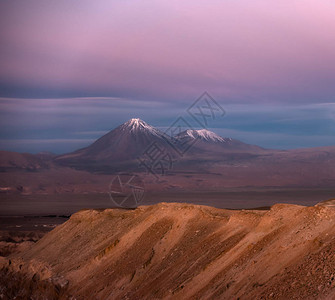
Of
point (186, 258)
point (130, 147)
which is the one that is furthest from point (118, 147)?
point (186, 258)

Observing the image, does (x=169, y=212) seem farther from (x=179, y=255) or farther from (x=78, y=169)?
(x=78, y=169)

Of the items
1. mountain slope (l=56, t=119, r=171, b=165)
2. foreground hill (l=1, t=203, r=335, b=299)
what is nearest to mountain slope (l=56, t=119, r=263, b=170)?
mountain slope (l=56, t=119, r=171, b=165)

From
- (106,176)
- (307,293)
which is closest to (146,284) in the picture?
(307,293)

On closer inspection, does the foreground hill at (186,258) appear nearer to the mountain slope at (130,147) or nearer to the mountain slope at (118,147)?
the mountain slope at (130,147)

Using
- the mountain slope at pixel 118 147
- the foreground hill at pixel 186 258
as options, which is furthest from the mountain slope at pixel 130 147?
the foreground hill at pixel 186 258

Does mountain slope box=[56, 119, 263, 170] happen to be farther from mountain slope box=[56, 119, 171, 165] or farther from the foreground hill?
the foreground hill

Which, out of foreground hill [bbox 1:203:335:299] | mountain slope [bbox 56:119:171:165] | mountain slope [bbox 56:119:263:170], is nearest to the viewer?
foreground hill [bbox 1:203:335:299]

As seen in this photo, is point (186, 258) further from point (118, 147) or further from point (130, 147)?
point (118, 147)

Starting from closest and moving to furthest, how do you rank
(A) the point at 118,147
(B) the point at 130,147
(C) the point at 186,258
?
(C) the point at 186,258, (B) the point at 130,147, (A) the point at 118,147
